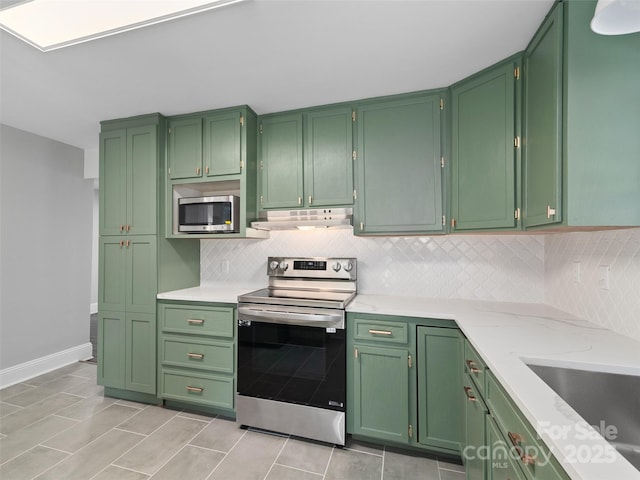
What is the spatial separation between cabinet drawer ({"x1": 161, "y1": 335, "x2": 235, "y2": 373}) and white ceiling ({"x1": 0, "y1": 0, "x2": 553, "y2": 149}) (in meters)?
1.89

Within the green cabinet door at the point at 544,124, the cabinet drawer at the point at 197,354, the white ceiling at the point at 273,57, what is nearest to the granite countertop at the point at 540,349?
the cabinet drawer at the point at 197,354

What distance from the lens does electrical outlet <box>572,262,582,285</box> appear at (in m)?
1.69

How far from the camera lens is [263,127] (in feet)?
8.36

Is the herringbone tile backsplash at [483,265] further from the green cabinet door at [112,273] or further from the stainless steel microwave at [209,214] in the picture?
the green cabinet door at [112,273]

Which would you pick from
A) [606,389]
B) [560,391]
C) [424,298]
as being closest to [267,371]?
[424,298]

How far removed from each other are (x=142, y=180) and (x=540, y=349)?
293 centimetres

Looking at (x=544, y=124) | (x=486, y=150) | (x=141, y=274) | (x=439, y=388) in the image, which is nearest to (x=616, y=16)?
(x=544, y=124)

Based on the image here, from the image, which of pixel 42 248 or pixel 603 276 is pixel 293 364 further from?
pixel 42 248

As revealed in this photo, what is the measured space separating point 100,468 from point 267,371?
3.59ft

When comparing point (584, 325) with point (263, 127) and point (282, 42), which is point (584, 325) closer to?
point (282, 42)

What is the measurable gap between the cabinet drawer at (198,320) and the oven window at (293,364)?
150 mm

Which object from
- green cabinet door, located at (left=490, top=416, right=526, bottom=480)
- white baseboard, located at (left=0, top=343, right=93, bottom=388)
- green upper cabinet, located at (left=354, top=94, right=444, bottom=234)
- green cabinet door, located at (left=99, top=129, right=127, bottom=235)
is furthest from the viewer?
white baseboard, located at (left=0, top=343, right=93, bottom=388)

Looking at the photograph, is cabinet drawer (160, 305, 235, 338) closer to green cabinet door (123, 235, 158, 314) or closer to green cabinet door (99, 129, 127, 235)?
green cabinet door (123, 235, 158, 314)

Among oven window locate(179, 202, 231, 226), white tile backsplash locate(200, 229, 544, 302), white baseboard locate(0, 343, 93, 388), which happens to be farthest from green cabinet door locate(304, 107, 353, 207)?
white baseboard locate(0, 343, 93, 388)
